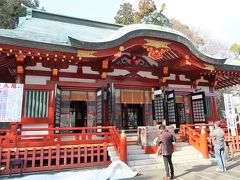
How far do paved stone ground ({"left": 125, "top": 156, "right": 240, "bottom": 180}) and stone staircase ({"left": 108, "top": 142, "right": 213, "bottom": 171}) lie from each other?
14.7 inches

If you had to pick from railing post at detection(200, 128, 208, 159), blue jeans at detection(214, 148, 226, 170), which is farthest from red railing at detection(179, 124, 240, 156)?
blue jeans at detection(214, 148, 226, 170)

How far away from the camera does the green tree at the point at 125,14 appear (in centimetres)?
3106

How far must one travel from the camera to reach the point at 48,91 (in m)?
8.50

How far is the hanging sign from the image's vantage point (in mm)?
9391

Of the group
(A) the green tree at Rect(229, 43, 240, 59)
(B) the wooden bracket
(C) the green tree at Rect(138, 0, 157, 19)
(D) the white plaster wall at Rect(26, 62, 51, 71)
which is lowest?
(D) the white plaster wall at Rect(26, 62, 51, 71)

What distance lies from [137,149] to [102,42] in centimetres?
440

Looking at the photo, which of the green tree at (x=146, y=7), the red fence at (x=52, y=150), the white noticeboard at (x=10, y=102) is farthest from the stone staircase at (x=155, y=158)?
the green tree at (x=146, y=7)

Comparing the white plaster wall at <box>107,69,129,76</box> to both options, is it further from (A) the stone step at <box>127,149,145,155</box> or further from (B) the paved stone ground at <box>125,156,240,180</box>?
(B) the paved stone ground at <box>125,156,240,180</box>

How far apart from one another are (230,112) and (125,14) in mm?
26050

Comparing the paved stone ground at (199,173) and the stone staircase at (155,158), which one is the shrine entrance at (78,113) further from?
the paved stone ground at (199,173)

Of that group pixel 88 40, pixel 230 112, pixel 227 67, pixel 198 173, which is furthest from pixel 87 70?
pixel 227 67

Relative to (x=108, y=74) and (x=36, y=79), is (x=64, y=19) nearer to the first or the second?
(x=108, y=74)

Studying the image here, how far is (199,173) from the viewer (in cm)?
632

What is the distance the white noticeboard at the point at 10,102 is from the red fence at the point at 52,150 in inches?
26.1
